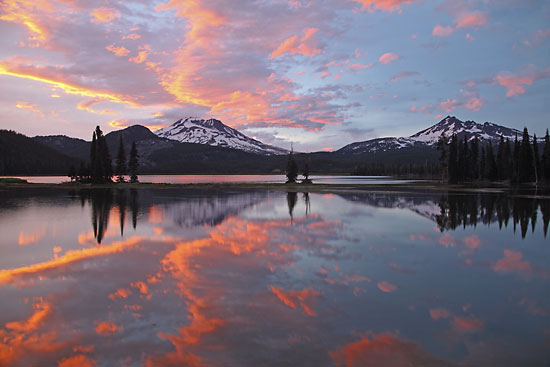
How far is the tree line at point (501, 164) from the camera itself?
322 feet

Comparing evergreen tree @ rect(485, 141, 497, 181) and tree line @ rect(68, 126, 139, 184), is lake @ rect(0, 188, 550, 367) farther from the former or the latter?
evergreen tree @ rect(485, 141, 497, 181)

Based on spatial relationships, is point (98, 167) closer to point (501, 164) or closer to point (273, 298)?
point (273, 298)

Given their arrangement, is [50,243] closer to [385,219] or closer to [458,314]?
[458,314]

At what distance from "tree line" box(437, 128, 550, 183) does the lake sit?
3569 inches

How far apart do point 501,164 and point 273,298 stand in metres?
126

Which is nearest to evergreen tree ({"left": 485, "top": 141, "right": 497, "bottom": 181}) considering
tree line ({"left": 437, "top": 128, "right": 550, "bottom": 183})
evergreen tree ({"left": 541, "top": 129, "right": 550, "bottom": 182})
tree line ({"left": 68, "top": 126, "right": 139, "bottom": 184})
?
tree line ({"left": 437, "top": 128, "right": 550, "bottom": 183})

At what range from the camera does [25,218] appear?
88.4 ft

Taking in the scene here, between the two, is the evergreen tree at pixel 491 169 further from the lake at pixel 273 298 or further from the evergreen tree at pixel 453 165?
the lake at pixel 273 298

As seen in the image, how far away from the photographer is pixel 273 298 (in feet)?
34.0

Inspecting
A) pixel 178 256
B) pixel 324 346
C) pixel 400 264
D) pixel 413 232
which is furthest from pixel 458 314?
pixel 413 232

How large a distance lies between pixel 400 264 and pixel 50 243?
52.4 feet

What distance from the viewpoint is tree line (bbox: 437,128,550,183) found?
98.2 m

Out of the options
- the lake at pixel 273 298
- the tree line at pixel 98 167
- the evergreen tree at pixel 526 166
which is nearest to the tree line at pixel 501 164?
the evergreen tree at pixel 526 166

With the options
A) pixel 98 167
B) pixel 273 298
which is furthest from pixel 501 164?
pixel 273 298
